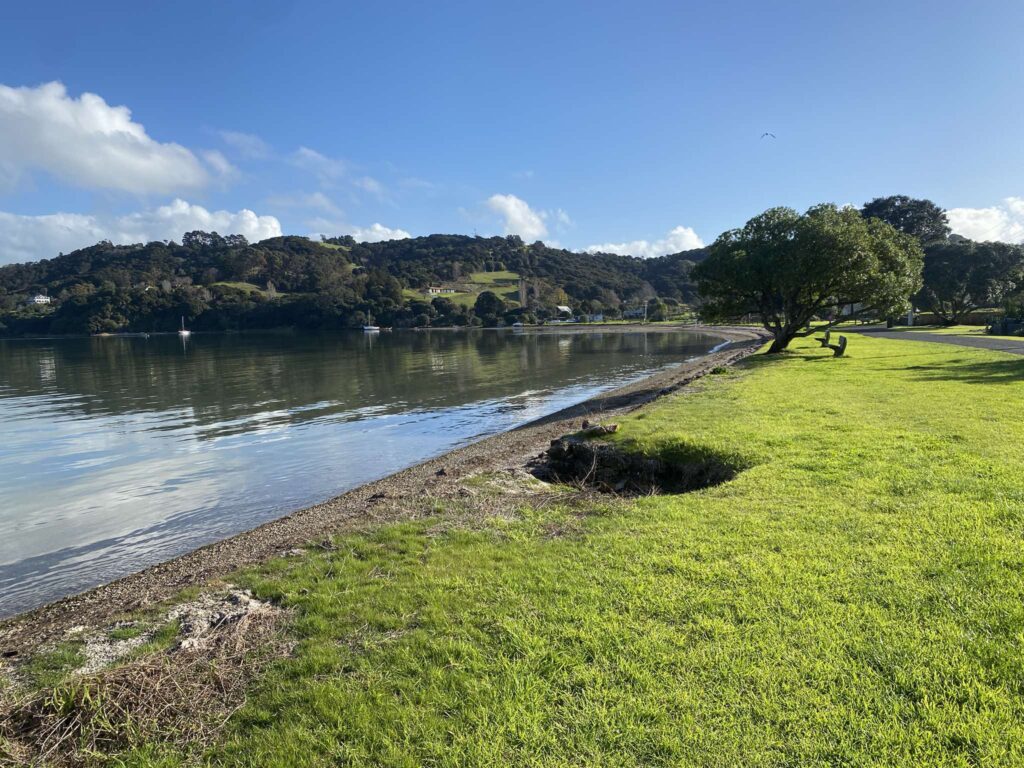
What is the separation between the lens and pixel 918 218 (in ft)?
297

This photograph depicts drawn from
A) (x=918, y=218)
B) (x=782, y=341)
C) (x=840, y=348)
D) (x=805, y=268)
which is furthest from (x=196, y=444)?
(x=918, y=218)

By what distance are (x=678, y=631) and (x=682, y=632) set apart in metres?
0.03

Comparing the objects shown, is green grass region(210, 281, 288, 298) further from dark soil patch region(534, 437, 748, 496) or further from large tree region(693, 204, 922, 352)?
dark soil patch region(534, 437, 748, 496)

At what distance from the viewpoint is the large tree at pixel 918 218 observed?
9006cm

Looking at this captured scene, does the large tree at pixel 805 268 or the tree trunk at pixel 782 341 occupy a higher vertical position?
the large tree at pixel 805 268

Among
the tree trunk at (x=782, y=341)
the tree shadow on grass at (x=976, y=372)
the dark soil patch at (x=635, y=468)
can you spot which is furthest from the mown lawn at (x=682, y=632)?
the tree trunk at (x=782, y=341)

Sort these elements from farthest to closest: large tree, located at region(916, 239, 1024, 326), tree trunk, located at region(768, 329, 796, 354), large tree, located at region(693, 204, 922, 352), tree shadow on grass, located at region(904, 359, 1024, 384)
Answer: large tree, located at region(916, 239, 1024, 326) < tree trunk, located at region(768, 329, 796, 354) < large tree, located at region(693, 204, 922, 352) < tree shadow on grass, located at region(904, 359, 1024, 384)

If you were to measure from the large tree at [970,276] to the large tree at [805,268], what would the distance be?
35372 millimetres

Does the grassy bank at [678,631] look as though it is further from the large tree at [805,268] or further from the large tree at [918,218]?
the large tree at [918,218]

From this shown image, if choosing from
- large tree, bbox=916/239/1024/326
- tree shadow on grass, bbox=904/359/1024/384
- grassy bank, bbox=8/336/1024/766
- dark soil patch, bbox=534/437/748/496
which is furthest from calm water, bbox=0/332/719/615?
large tree, bbox=916/239/1024/326

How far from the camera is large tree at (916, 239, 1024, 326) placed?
59.6 m

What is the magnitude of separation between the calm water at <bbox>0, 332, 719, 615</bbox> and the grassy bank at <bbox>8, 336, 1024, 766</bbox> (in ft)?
21.3

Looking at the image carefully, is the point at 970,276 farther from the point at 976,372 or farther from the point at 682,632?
the point at 682,632

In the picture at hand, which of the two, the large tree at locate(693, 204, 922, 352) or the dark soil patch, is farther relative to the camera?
the large tree at locate(693, 204, 922, 352)
